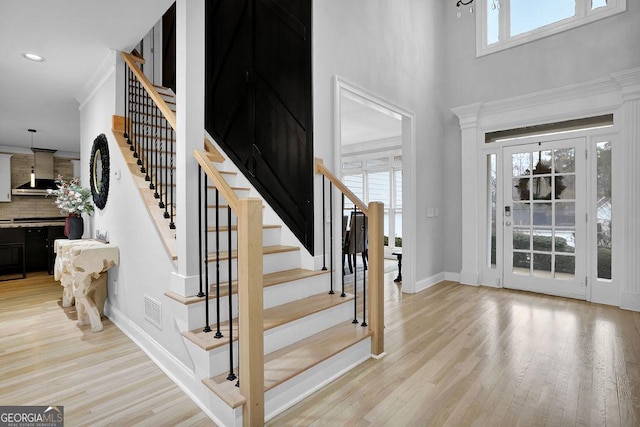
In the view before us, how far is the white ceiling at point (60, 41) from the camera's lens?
2506 mm

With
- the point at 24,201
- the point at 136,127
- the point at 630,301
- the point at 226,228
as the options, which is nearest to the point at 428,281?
the point at 630,301

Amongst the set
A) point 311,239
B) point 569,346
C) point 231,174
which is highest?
point 231,174

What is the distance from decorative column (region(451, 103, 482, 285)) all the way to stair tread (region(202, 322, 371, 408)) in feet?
9.28

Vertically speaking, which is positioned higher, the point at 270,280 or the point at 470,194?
the point at 470,194

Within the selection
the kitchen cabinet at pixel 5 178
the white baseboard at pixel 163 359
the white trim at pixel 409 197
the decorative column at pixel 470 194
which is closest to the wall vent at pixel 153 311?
the white baseboard at pixel 163 359

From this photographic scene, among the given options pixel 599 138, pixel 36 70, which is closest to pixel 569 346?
pixel 599 138

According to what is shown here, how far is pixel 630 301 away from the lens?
3.51 meters

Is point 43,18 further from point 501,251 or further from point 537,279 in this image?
point 537,279

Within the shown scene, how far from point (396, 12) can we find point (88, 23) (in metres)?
3.31

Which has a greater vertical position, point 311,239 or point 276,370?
point 311,239

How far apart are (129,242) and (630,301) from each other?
5.17 m

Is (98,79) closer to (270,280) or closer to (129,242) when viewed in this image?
(129,242)

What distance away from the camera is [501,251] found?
176 inches

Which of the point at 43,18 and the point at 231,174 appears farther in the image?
the point at 231,174
